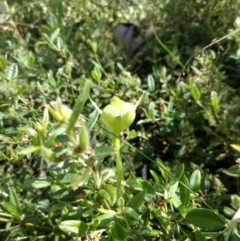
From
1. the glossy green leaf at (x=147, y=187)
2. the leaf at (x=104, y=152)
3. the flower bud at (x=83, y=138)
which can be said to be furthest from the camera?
the glossy green leaf at (x=147, y=187)

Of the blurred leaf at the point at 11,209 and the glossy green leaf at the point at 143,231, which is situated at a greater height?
the glossy green leaf at the point at 143,231

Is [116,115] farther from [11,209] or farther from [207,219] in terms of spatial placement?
[11,209]

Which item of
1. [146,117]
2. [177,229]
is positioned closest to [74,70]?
[146,117]

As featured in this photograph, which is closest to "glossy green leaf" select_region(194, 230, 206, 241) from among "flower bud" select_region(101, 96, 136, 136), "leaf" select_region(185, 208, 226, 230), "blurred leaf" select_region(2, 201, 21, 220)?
"leaf" select_region(185, 208, 226, 230)

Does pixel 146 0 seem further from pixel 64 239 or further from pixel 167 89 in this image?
pixel 64 239

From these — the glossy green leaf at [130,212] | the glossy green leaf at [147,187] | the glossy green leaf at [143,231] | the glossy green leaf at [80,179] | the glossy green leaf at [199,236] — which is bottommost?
the glossy green leaf at [143,231]

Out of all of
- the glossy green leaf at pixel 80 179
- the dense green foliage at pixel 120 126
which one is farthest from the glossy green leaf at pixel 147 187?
the glossy green leaf at pixel 80 179

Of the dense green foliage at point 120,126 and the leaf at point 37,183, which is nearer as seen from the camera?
the dense green foliage at point 120,126

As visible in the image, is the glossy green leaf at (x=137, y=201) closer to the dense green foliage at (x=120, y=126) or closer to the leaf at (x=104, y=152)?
the dense green foliage at (x=120, y=126)

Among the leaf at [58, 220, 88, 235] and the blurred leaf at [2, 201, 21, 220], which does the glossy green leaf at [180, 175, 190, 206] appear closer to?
the leaf at [58, 220, 88, 235]

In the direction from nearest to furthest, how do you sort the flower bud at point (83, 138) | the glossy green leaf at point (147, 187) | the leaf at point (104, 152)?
the flower bud at point (83, 138) → the leaf at point (104, 152) → the glossy green leaf at point (147, 187)
